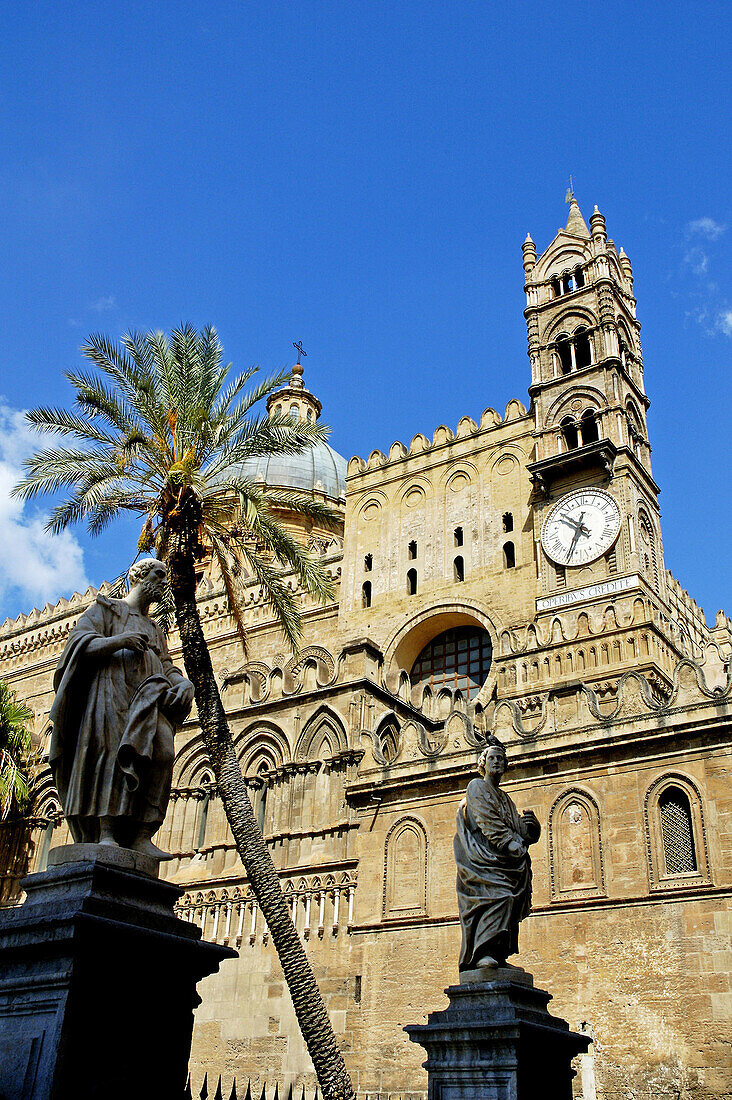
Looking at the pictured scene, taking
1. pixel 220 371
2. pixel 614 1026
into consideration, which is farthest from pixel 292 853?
pixel 220 371

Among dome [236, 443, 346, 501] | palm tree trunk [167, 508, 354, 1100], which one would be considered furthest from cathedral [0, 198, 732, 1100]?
dome [236, 443, 346, 501]

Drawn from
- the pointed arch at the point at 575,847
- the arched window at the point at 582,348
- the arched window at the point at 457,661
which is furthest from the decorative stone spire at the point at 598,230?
the pointed arch at the point at 575,847

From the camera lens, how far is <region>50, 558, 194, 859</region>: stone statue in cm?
588

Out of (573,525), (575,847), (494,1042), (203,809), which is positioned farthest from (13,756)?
(494,1042)

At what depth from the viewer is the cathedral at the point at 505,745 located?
14.4m

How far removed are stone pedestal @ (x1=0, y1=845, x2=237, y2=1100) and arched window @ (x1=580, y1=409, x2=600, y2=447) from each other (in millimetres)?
23390

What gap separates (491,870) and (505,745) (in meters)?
8.84

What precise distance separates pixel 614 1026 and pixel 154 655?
420 inches

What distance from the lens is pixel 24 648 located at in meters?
44.1

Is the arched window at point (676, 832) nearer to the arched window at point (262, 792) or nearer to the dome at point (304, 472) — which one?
the arched window at point (262, 792)

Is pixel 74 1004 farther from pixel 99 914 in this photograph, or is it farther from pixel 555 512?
pixel 555 512

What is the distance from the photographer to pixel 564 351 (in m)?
29.6

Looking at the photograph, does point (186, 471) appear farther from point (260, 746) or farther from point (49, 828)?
point (49, 828)

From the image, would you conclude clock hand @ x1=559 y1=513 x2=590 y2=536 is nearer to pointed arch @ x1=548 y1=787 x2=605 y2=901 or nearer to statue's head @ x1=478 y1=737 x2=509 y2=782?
pointed arch @ x1=548 y1=787 x2=605 y2=901
